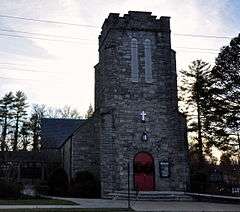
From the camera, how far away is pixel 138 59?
95.0ft

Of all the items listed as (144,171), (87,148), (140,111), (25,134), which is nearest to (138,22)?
(140,111)

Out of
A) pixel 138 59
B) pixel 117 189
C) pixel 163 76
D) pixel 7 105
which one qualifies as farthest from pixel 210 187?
pixel 7 105

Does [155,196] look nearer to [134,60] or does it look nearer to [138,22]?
[134,60]

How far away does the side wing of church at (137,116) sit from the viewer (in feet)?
89.4

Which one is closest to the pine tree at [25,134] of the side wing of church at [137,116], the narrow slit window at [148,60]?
the side wing of church at [137,116]

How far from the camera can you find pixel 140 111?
28094mm

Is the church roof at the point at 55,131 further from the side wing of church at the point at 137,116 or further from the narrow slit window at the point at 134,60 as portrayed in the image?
the narrow slit window at the point at 134,60

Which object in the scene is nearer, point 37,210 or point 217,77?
point 37,210

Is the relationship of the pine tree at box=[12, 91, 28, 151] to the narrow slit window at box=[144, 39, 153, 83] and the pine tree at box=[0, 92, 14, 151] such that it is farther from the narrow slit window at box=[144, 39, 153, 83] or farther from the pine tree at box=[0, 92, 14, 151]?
the narrow slit window at box=[144, 39, 153, 83]

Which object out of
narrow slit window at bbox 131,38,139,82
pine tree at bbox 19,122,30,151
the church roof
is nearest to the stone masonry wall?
narrow slit window at bbox 131,38,139,82

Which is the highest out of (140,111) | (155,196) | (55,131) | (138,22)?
(138,22)

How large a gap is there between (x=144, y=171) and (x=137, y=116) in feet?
12.2

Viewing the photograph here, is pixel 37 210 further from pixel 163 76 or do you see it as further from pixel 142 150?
pixel 163 76

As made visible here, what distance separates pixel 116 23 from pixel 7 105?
33.7m
